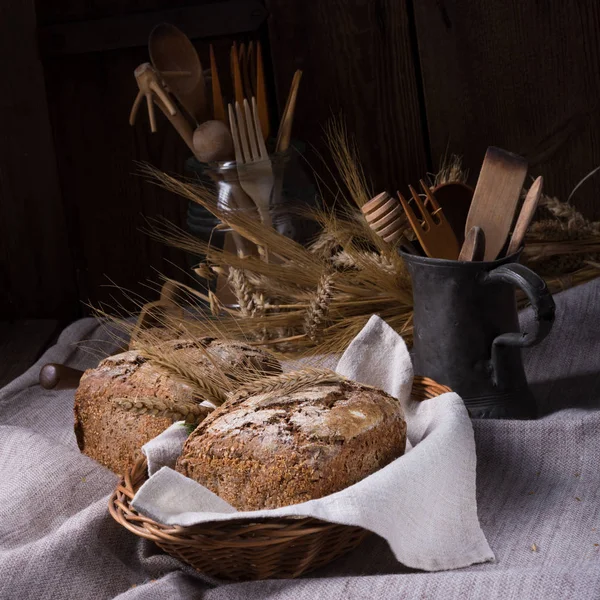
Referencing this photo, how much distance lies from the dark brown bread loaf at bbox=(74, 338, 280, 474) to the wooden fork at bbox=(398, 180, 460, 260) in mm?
273

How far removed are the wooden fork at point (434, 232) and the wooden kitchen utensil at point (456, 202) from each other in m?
0.05

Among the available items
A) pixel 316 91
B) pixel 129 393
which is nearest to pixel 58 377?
pixel 129 393

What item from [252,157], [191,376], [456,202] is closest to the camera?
[191,376]

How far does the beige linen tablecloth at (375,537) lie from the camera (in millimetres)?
883

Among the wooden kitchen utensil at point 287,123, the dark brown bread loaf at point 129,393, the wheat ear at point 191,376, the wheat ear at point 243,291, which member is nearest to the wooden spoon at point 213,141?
the wooden kitchen utensil at point 287,123

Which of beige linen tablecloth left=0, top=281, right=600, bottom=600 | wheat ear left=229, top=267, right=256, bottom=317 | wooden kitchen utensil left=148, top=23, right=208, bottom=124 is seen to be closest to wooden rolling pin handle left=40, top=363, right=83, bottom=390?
beige linen tablecloth left=0, top=281, right=600, bottom=600

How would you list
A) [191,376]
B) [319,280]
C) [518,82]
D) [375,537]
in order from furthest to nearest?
1. [518,82]
2. [319,280]
3. [191,376]
4. [375,537]

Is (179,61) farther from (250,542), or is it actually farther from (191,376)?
(250,542)

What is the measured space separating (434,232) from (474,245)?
70 millimetres

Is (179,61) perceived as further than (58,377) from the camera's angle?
Yes

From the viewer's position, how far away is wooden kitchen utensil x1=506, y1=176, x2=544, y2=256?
118cm

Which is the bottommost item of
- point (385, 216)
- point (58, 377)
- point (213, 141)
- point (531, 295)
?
point (58, 377)

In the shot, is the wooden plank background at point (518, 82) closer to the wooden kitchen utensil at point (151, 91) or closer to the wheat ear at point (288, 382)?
the wooden kitchen utensil at point (151, 91)

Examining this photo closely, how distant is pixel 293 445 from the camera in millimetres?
947
